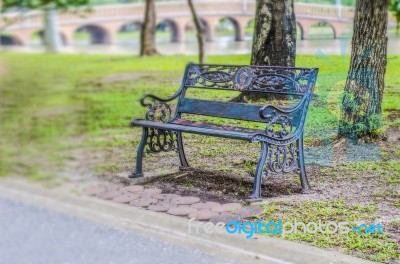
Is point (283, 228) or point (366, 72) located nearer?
point (283, 228)

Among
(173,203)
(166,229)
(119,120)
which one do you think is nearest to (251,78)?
(173,203)

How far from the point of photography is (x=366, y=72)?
360 cm

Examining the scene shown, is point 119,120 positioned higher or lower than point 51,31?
lower

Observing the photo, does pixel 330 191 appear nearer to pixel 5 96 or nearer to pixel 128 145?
pixel 128 145

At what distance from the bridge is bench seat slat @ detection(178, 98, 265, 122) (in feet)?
1.39

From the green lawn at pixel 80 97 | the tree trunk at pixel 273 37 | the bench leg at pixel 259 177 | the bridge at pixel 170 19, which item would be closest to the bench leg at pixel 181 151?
the green lawn at pixel 80 97

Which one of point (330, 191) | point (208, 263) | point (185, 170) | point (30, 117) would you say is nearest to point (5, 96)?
point (30, 117)

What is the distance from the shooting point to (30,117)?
4051mm

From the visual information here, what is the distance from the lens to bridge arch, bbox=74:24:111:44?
4.50 meters

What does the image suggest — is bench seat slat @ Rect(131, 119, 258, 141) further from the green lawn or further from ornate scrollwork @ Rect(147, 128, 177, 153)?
the green lawn

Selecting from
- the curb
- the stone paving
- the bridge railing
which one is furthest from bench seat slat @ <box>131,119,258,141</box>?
the bridge railing

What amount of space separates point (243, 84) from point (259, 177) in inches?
22.2

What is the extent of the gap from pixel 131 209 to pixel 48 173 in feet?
1.96

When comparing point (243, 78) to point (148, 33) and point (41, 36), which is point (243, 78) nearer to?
point (148, 33)
